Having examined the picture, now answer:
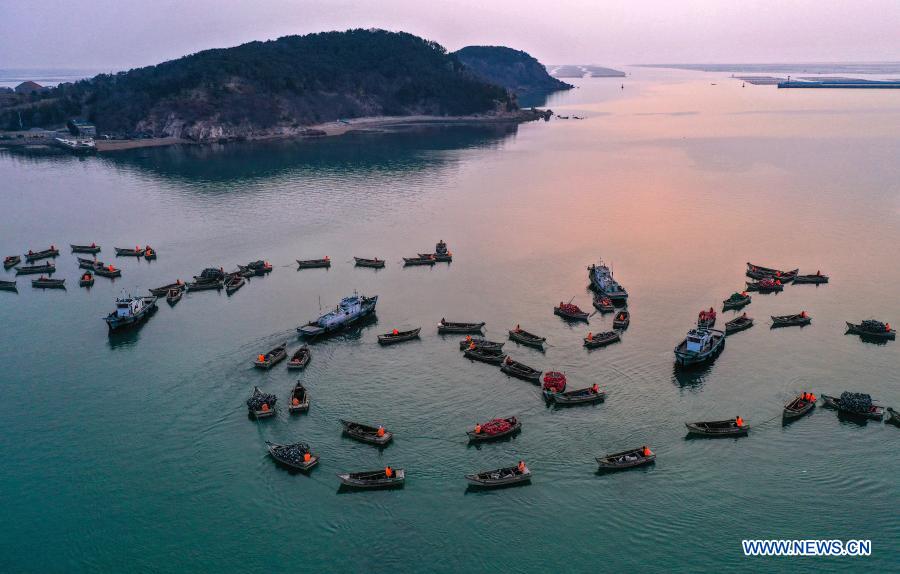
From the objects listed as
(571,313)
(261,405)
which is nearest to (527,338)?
(571,313)

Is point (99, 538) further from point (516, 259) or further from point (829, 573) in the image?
point (516, 259)

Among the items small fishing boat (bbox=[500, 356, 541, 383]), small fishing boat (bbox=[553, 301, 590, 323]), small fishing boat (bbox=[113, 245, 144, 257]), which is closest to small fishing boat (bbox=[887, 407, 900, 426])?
small fishing boat (bbox=[553, 301, 590, 323])

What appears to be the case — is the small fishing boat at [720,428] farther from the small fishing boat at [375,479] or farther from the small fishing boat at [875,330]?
the small fishing boat at [875,330]

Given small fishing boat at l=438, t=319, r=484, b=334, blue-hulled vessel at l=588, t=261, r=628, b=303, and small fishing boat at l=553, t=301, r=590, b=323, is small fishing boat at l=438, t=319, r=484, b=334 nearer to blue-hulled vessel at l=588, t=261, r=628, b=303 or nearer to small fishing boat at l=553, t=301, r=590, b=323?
small fishing boat at l=553, t=301, r=590, b=323

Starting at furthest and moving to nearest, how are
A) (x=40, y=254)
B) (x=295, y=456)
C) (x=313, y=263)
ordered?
(x=40, y=254), (x=313, y=263), (x=295, y=456)

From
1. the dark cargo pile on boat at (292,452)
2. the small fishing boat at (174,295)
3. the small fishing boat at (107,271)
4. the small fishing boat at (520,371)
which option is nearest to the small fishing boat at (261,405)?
the dark cargo pile on boat at (292,452)

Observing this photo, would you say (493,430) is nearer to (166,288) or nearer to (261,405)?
(261,405)

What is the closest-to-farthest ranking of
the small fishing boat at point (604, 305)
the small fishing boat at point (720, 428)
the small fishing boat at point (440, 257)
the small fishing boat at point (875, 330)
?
the small fishing boat at point (720, 428) → the small fishing boat at point (875, 330) → the small fishing boat at point (604, 305) → the small fishing boat at point (440, 257)
